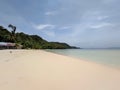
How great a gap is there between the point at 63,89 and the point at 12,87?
44.9 inches

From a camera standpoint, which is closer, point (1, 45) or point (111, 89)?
point (111, 89)

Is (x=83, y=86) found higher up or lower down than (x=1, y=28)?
lower down

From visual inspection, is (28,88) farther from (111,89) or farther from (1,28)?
(1,28)

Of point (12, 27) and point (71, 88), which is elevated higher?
point (12, 27)

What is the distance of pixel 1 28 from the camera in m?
65.1

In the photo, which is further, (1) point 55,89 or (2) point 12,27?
(2) point 12,27

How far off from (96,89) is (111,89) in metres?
0.34

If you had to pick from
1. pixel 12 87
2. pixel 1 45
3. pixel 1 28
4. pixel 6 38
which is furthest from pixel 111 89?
pixel 1 28

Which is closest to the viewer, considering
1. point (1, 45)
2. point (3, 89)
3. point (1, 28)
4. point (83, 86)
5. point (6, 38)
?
point (3, 89)

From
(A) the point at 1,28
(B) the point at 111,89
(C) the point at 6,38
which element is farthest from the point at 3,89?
(A) the point at 1,28

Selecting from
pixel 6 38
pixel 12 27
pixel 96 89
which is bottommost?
pixel 96 89

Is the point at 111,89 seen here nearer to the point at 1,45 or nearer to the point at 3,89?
the point at 3,89

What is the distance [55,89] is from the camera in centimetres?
330

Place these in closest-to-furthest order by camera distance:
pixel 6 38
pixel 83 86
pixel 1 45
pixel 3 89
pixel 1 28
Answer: pixel 3 89 < pixel 83 86 < pixel 1 45 < pixel 6 38 < pixel 1 28
